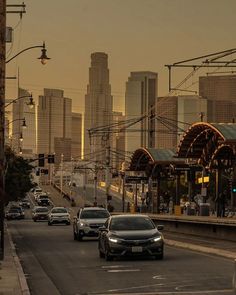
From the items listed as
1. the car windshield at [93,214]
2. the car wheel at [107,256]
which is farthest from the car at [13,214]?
the car wheel at [107,256]

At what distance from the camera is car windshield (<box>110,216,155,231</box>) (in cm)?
2445

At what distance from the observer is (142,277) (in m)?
18.6

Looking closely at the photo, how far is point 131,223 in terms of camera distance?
24.7 meters

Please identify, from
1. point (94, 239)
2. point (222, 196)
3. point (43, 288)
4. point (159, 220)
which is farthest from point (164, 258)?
point (159, 220)

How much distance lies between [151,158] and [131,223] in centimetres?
4892

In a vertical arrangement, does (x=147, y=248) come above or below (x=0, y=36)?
below

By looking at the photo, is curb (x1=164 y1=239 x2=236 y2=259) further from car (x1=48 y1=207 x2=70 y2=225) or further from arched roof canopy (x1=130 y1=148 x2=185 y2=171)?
arched roof canopy (x1=130 y1=148 x2=185 y2=171)

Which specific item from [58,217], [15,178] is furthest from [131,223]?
[15,178]

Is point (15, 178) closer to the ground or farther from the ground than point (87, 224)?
farther from the ground

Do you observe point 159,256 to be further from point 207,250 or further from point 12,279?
point 12,279

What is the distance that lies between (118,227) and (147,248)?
146 cm

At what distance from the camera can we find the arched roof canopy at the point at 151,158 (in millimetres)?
72750

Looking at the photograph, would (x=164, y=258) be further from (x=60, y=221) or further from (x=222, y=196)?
(x=60, y=221)

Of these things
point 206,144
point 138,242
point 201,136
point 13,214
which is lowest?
point 13,214
